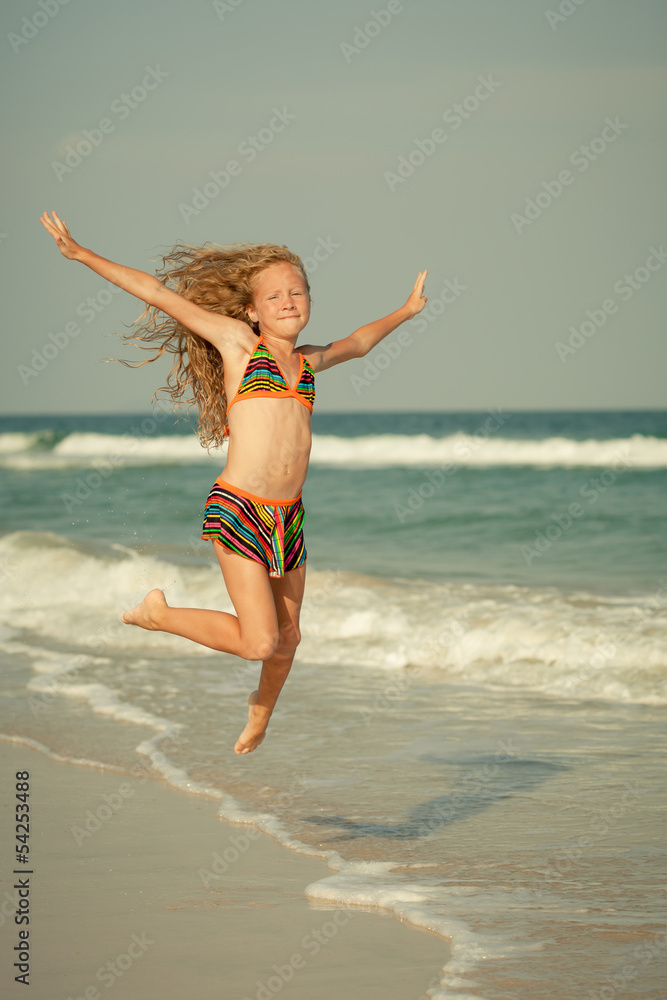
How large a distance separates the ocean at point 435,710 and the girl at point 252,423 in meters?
1.04

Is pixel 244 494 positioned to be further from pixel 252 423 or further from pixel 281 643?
pixel 281 643

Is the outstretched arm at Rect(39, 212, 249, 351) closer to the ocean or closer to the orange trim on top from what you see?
the orange trim on top

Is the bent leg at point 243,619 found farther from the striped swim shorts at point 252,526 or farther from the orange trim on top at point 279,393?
the orange trim on top at point 279,393

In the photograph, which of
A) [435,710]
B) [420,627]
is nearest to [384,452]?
[420,627]

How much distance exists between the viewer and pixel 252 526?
458cm

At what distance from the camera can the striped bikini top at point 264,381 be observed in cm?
459

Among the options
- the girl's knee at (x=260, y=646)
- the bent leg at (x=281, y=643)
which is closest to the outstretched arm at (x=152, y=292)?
the bent leg at (x=281, y=643)

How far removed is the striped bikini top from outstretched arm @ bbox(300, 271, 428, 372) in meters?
0.28

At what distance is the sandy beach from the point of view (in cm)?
346

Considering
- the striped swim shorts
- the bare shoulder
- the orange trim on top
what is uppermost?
the bare shoulder

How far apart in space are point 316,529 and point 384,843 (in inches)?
503

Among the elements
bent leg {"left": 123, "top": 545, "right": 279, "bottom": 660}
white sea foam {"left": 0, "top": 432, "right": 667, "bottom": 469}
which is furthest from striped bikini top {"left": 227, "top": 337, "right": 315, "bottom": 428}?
white sea foam {"left": 0, "top": 432, "right": 667, "bottom": 469}

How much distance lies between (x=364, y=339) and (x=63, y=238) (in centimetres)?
156

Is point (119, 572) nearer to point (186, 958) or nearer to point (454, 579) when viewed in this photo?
point (454, 579)
